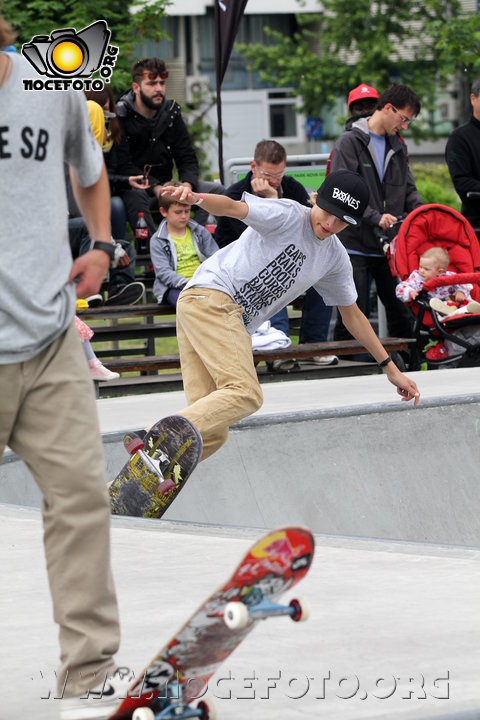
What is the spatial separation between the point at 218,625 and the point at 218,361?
127 inches

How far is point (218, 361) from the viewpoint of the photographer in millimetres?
5977

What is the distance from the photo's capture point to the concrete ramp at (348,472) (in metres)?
6.74

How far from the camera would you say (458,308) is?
9.69 metres

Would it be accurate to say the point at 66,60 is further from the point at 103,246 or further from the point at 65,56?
the point at 103,246

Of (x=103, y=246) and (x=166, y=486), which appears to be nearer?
(x=103, y=246)

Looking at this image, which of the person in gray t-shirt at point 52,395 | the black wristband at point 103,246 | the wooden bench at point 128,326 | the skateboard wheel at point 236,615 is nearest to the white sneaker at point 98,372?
the wooden bench at point 128,326

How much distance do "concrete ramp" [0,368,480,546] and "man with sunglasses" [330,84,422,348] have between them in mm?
2530

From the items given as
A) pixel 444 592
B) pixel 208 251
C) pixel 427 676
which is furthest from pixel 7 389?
pixel 208 251

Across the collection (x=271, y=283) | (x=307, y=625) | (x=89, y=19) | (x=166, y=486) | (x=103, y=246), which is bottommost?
(x=166, y=486)

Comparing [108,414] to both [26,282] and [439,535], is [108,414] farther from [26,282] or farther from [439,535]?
[26,282]

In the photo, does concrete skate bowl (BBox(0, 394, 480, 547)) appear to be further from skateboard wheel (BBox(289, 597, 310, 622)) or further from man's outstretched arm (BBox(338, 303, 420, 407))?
skateboard wheel (BBox(289, 597, 310, 622))

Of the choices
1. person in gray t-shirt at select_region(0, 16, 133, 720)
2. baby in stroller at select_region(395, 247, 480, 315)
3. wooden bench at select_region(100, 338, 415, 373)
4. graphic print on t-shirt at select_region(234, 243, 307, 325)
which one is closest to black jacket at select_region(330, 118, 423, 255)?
baby in stroller at select_region(395, 247, 480, 315)

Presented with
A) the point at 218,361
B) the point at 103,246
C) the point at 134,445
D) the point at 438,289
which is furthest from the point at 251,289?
the point at 438,289

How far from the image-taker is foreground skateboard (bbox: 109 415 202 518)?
5773mm
